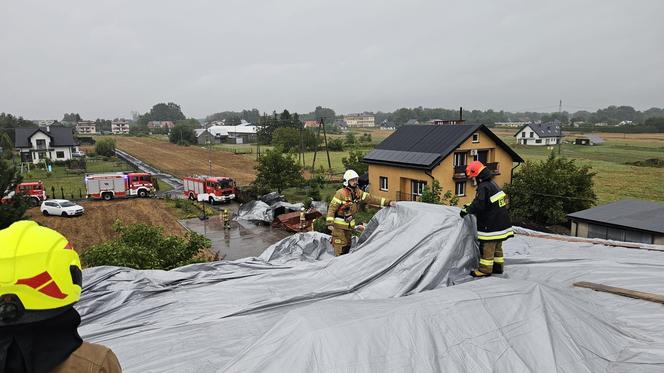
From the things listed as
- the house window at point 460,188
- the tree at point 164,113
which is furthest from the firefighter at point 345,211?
the tree at point 164,113

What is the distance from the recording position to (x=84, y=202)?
29172mm

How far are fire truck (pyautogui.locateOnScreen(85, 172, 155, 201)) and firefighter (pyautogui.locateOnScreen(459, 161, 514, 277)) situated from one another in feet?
98.6

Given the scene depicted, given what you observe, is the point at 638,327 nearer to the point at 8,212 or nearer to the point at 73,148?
the point at 8,212

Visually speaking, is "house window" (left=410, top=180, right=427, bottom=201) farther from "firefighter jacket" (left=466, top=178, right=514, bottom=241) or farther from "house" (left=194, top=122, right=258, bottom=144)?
"house" (left=194, top=122, right=258, bottom=144)

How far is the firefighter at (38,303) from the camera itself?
149 centimetres

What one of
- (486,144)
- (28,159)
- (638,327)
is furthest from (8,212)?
(28,159)

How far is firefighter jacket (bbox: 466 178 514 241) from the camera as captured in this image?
5.34 m

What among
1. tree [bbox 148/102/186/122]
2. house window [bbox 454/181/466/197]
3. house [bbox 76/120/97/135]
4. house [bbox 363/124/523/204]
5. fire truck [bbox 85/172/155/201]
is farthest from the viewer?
tree [bbox 148/102/186/122]

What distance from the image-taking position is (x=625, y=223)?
12359 mm

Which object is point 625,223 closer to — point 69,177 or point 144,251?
point 144,251

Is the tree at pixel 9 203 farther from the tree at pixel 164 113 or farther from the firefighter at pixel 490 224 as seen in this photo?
the tree at pixel 164 113

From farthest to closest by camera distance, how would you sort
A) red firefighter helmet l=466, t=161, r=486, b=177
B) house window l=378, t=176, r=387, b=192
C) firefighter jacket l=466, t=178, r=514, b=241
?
house window l=378, t=176, r=387, b=192 < red firefighter helmet l=466, t=161, r=486, b=177 < firefighter jacket l=466, t=178, r=514, b=241

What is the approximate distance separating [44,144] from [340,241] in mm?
54193

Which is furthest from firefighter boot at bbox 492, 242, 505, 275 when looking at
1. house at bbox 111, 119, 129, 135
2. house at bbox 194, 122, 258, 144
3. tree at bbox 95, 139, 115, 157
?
house at bbox 111, 119, 129, 135
